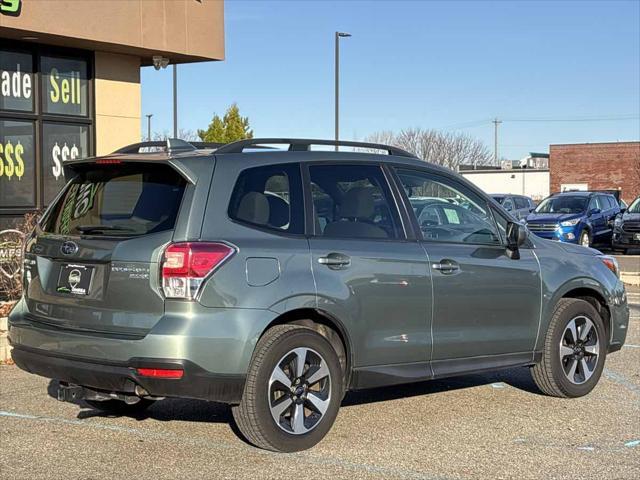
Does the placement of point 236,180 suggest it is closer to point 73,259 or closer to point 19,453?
point 73,259

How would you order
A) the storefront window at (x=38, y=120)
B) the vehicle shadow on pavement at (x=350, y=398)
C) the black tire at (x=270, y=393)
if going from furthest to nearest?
the storefront window at (x=38, y=120) → the vehicle shadow on pavement at (x=350, y=398) → the black tire at (x=270, y=393)

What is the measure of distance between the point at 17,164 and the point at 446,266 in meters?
9.90

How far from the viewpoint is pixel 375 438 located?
6.12 meters

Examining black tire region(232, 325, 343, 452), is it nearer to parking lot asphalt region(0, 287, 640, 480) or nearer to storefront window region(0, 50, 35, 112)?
parking lot asphalt region(0, 287, 640, 480)

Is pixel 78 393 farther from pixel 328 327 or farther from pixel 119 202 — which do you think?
pixel 328 327

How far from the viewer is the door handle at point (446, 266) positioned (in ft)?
21.1

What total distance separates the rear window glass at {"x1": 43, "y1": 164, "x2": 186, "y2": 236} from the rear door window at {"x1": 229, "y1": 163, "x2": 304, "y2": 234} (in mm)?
363

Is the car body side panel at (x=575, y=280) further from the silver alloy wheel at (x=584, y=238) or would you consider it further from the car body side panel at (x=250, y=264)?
the silver alloy wheel at (x=584, y=238)

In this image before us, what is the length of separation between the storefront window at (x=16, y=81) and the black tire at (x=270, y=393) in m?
10.0

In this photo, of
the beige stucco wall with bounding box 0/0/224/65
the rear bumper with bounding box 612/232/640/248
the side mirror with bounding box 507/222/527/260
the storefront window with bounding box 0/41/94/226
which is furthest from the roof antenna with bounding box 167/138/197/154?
the rear bumper with bounding box 612/232/640/248

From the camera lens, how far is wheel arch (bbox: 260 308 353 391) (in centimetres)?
571

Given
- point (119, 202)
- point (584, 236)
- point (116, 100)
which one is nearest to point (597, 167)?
point (584, 236)

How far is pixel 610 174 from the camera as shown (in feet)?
194

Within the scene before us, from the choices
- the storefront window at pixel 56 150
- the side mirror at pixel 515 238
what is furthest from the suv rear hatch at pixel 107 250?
the storefront window at pixel 56 150
